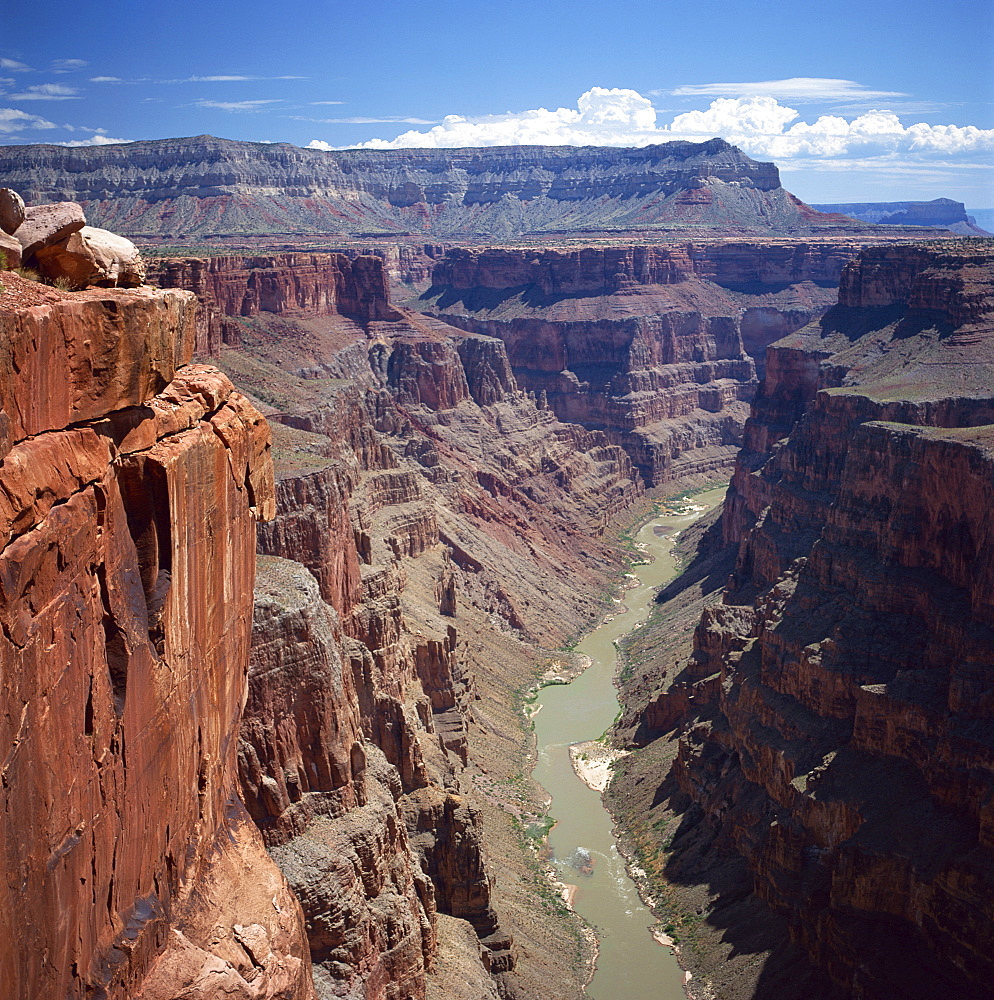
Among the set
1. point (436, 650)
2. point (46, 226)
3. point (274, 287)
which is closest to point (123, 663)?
point (46, 226)

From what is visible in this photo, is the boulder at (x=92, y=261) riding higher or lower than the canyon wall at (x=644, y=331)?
higher

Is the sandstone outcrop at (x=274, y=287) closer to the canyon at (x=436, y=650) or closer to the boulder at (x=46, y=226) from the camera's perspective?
the canyon at (x=436, y=650)

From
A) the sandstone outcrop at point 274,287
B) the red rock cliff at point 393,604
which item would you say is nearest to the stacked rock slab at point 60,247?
the red rock cliff at point 393,604

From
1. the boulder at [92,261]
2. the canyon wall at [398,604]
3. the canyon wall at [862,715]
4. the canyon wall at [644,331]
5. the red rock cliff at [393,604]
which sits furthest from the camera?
Answer: the canyon wall at [644,331]

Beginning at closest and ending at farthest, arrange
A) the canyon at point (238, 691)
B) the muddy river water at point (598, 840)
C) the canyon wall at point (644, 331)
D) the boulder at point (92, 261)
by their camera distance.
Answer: the canyon at point (238, 691) → the boulder at point (92, 261) → the muddy river water at point (598, 840) → the canyon wall at point (644, 331)

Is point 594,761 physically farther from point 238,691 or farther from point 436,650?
point 238,691

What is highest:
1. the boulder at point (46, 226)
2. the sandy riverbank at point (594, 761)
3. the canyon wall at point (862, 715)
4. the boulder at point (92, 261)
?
the boulder at point (46, 226)

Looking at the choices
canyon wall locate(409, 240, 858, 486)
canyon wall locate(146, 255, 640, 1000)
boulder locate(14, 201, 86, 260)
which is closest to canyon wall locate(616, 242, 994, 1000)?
canyon wall locate(146, 255, 640, 1000)

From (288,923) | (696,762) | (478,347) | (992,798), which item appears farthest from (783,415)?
(288,923)

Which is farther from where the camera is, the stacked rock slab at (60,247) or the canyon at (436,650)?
the stacked rock slab at (60,247)
